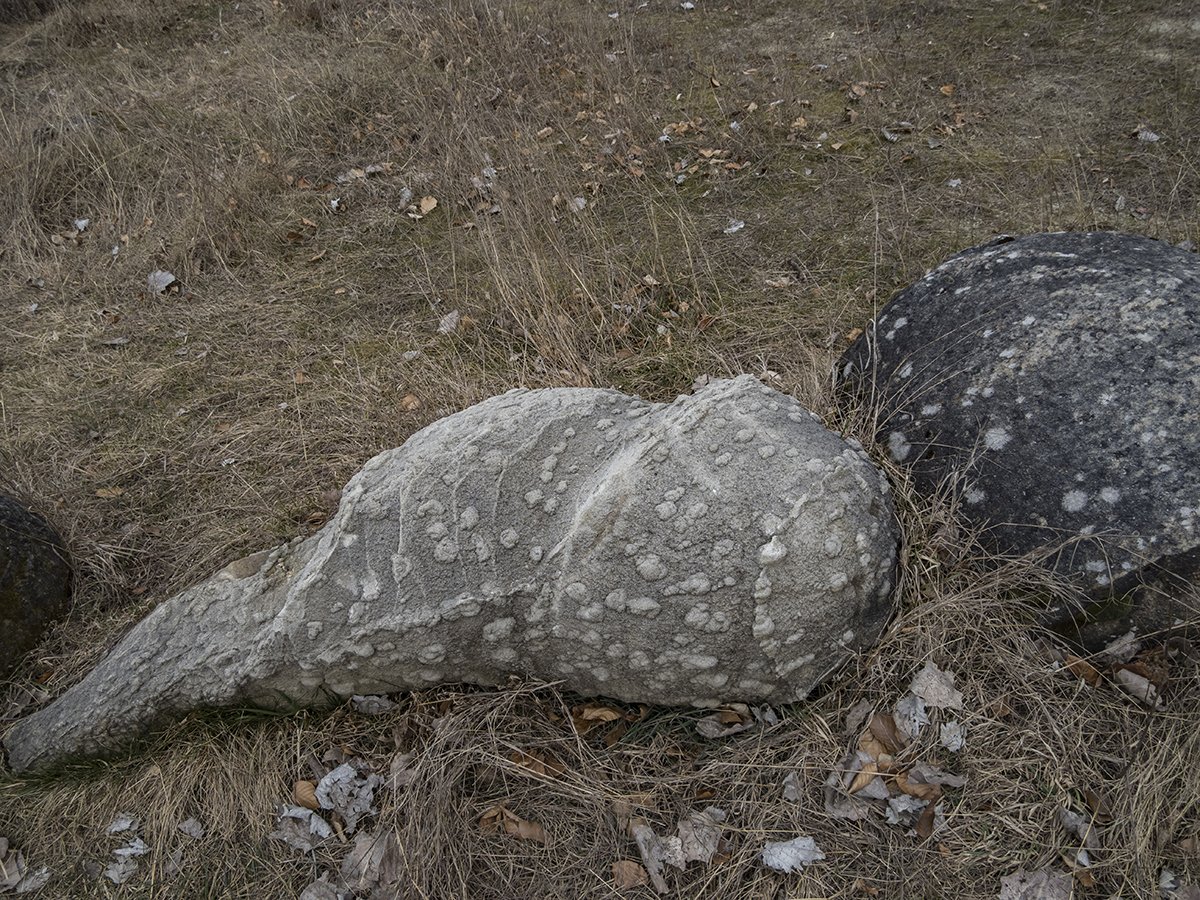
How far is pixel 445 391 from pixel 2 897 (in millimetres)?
2471

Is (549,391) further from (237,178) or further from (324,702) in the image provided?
(237,178)

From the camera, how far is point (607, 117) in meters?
5.89

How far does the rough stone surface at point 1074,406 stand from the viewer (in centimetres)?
221

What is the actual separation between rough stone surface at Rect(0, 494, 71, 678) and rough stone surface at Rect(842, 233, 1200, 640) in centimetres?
339

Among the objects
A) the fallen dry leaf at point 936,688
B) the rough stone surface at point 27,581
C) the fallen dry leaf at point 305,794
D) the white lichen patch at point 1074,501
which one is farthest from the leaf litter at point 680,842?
the rough stone surface at point 27,581

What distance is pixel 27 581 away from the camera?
317 centimetres

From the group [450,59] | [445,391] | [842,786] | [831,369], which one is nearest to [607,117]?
[450,59]

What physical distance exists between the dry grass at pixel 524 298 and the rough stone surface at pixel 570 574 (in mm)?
168

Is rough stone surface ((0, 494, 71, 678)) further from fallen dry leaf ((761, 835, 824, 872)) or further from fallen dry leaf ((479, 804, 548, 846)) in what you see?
fallen dry leaf ((761, 835, 824, 872))

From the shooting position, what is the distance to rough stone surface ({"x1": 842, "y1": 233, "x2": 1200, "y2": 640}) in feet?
7.25

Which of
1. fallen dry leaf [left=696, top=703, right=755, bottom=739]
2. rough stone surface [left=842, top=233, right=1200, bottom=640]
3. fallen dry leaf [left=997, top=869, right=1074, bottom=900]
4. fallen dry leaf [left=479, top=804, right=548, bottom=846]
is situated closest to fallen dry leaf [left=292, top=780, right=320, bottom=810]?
fallen dry leaf [left=479, top=804, right=548, bottom=846]

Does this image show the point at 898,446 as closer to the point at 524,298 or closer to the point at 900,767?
the point at 900,767

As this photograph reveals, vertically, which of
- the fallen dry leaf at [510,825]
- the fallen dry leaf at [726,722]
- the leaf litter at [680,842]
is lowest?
the leaf litter at [680,842]

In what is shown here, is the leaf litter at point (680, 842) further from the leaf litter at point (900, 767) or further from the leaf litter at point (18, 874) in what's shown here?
the leaf litter at point (18, 874)
